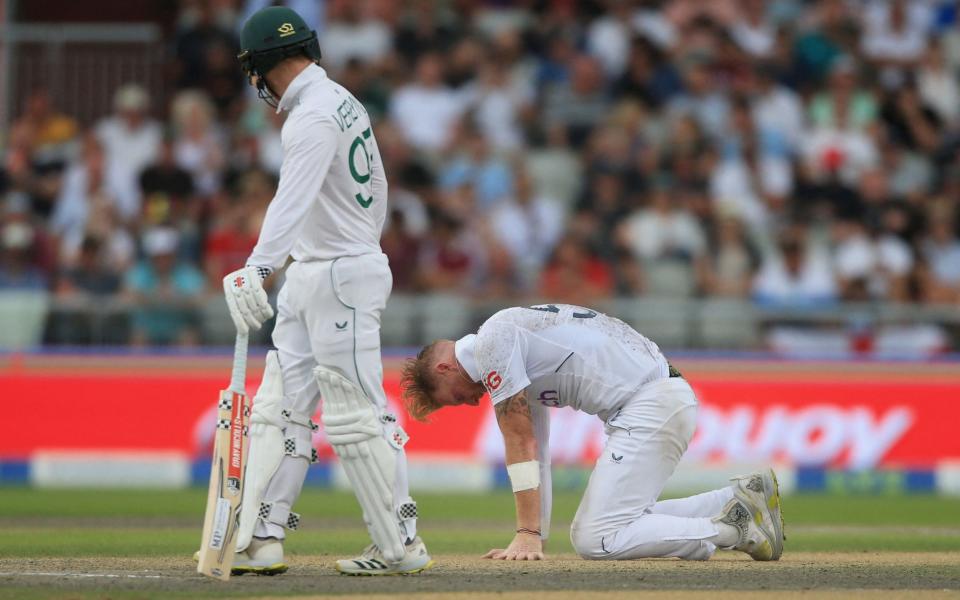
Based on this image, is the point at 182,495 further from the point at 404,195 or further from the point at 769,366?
the point at 769,366

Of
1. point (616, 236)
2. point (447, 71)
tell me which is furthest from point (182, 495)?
point (447, 71)

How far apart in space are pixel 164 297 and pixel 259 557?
7.62 metres

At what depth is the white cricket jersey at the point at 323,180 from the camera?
633cm

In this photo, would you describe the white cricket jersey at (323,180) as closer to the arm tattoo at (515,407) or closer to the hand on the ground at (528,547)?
the arm tattoo at (515,407)

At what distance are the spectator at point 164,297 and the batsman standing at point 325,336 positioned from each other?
750 centimetres

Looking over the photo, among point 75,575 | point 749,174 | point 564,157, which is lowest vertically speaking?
point 75,575

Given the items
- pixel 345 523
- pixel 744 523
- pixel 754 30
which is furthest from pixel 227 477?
pixel 754 30

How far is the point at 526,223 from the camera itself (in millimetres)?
15602

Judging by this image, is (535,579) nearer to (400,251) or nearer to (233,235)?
(400,251)

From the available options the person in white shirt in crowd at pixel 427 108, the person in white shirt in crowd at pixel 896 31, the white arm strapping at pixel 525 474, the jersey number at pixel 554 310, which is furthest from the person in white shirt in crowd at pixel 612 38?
the white arm strapping at pixel 525 474

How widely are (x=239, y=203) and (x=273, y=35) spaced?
8.48 m

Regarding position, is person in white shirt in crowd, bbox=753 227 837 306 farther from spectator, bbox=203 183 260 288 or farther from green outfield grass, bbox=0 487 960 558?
spectator, bbox=203 183 260 288

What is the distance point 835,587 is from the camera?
256 inches

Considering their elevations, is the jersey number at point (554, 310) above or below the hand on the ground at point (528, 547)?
above
